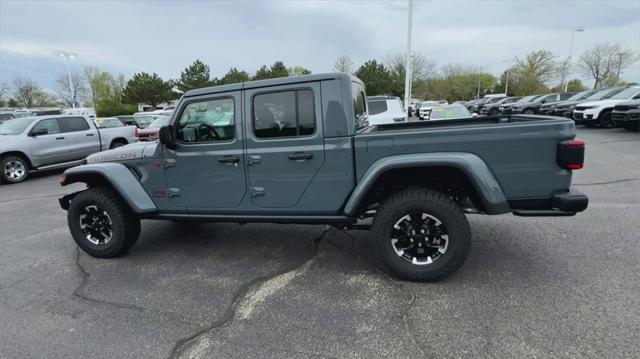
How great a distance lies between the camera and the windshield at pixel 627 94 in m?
14.5

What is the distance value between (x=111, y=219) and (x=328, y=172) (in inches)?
101

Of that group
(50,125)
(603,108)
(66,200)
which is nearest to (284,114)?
(66,200)

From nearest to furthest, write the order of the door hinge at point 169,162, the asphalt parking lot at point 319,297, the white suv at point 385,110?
the asphalt parking lot at point 319,297
the door hinge at point 169,162
the white suv at point 385,110

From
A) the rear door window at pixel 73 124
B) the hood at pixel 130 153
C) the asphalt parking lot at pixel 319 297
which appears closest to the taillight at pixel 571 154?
the asphalt parking lot at pixel 319 297

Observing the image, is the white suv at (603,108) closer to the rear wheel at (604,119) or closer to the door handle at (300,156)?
the rear wheel at (604,119)

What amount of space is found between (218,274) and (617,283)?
3.70 metres

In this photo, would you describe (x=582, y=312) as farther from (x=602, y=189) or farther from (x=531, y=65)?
(x=531, y=65)

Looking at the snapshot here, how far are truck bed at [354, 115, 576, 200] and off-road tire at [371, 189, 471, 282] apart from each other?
424 mm

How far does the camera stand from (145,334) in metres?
2.72

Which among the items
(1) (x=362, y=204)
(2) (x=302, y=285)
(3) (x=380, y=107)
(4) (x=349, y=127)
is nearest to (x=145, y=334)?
(2) (x=302, y=285)

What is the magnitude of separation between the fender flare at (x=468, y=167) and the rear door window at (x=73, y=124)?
424 inches

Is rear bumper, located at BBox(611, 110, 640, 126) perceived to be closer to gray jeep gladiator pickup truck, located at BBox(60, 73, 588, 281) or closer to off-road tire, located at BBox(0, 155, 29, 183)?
gray jeep gladiator pickup truck, located at BBox(60, 73, 588, 281)

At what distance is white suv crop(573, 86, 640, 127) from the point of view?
47.9 ft

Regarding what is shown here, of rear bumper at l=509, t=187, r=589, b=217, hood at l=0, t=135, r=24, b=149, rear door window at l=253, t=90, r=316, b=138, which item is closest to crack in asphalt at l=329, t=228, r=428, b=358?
rear bumper at l=509, t=187, r=589, b=217
